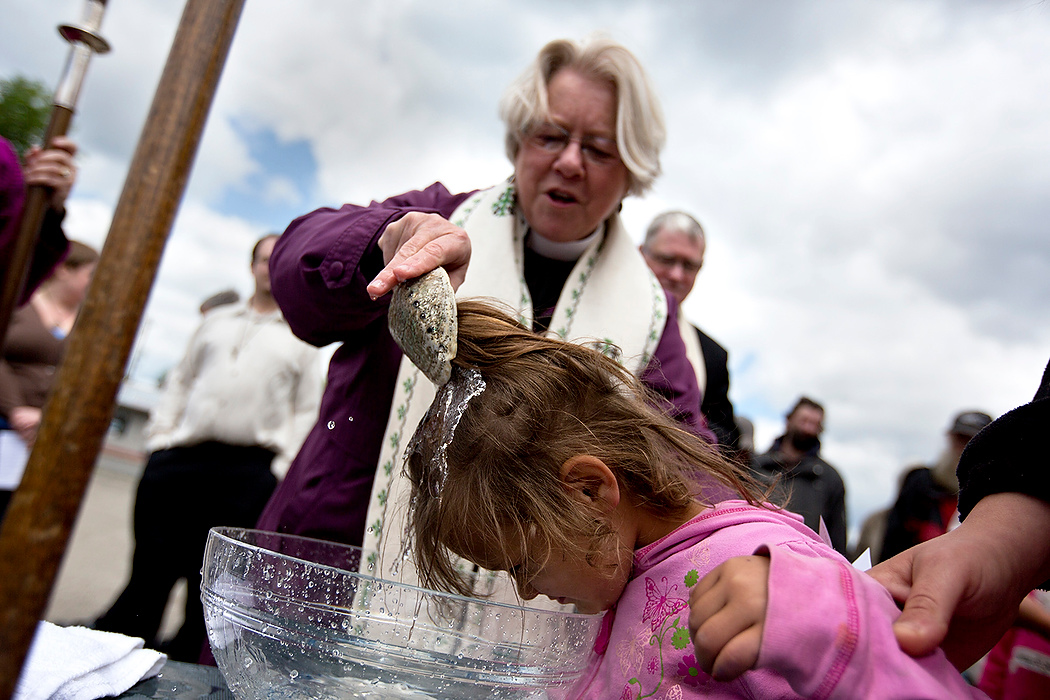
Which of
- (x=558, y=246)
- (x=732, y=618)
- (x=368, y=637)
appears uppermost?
(x=558, y=246)

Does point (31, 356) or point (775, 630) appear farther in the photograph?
point (31, 356)

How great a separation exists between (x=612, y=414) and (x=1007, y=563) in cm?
55

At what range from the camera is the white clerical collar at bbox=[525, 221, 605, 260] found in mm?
1661

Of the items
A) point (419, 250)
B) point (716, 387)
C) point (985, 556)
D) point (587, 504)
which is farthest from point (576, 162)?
point (716, 387)

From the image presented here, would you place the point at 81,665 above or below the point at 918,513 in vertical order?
below

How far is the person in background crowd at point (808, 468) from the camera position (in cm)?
303

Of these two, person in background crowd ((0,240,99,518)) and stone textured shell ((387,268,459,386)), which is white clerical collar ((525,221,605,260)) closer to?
stone textured shell ((387,268,459,386))

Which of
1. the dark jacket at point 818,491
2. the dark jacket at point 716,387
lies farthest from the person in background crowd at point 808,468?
the dark jacket at point 716,387

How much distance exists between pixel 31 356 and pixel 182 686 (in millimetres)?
2184

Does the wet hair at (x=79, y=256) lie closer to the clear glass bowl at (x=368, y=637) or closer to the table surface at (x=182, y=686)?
the table surface at (x=182, y=686)

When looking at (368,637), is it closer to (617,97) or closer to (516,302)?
(516,302)

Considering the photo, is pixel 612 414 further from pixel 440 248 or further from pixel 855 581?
pixel 855 581

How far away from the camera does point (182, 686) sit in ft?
3.33

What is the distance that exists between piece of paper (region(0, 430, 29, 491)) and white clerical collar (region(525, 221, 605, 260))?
168cm
